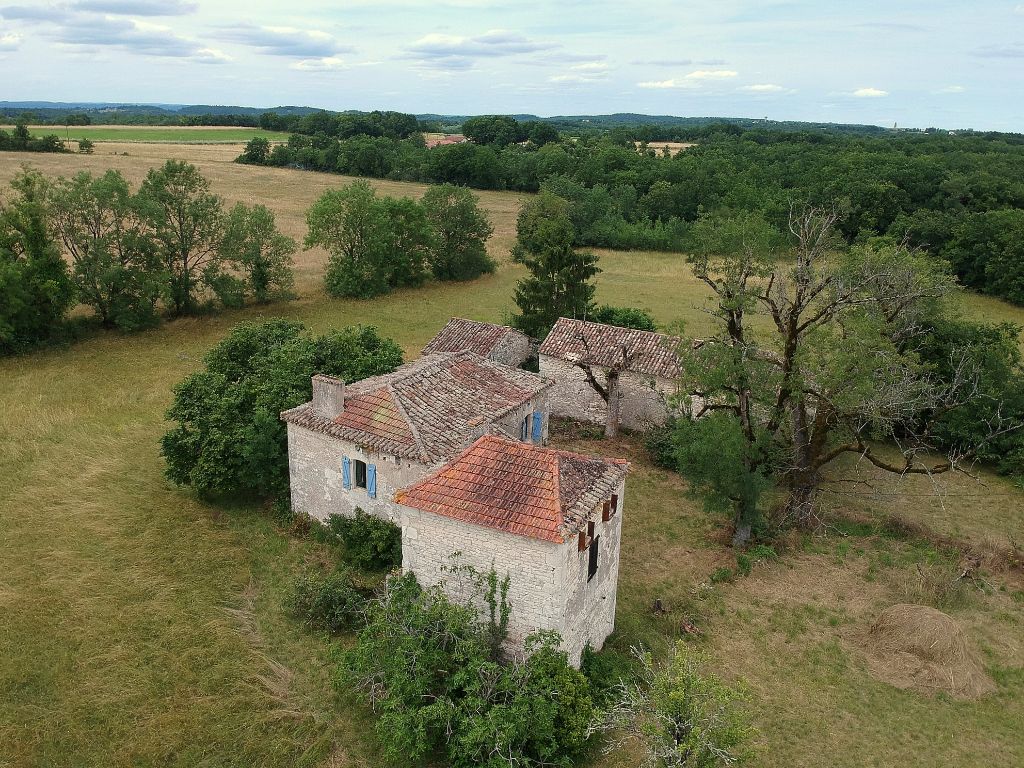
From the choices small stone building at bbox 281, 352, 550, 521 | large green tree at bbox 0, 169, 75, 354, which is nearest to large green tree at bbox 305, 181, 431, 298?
large green tree at bbox 0, 169, 75, 354

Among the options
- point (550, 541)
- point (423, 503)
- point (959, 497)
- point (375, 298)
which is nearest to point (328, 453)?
point (423, 503)

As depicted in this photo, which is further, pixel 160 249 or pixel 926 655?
pixel 160 249

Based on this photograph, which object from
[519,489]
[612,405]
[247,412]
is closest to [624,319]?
[612,405]

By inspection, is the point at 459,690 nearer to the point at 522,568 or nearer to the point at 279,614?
the point at 522,568

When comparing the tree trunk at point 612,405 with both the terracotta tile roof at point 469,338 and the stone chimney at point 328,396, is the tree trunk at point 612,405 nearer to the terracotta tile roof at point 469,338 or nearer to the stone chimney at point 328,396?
the terracotta tile roof at point 469,338

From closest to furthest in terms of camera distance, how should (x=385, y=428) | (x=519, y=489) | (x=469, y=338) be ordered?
(x=519, y=489) → (x=385, y=428) → (x=469, y=338)

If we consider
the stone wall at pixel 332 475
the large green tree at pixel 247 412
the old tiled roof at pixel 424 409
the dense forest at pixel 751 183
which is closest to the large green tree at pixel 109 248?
the large green tree at pixel 247 412

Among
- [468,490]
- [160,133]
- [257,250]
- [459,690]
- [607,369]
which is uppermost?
[160,133]
